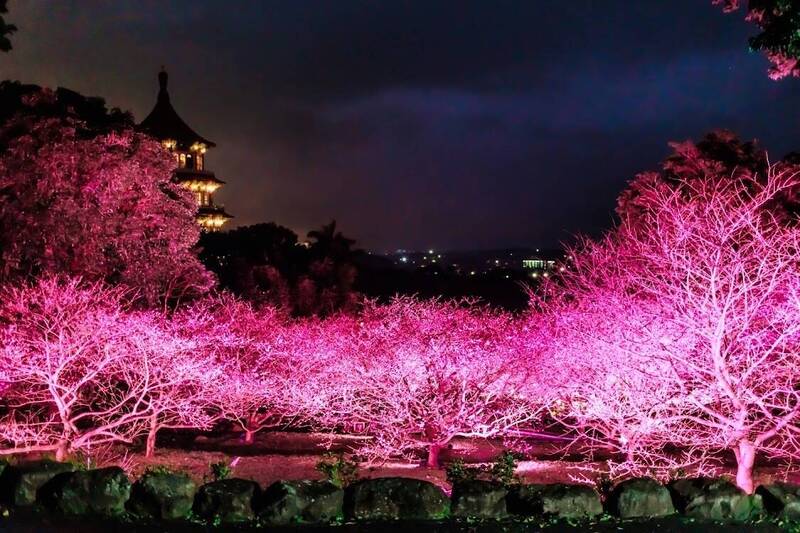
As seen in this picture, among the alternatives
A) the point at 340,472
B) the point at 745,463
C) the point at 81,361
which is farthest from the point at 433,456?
the point at 81,361

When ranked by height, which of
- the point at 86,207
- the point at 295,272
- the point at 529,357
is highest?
the point at 295,272

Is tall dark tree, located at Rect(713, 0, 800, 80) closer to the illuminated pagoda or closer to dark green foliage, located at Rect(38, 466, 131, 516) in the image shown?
dark green foliage, located at Rect(38, 466, 131, 516)

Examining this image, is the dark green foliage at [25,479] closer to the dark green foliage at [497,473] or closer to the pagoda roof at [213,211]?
the dark green foliage at [497,473]

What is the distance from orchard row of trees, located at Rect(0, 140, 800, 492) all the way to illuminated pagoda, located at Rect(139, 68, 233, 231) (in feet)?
118

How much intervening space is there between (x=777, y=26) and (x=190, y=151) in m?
47.8

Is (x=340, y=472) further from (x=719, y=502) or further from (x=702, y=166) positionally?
(x=702, y=166)

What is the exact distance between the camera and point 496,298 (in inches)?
1810

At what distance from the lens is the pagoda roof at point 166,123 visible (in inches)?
2088

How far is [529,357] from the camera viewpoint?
14.4 meters

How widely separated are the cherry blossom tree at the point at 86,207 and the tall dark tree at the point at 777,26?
10.2 metres

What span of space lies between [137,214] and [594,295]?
8.08 m

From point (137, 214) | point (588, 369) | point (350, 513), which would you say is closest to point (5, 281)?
point (137, 214)

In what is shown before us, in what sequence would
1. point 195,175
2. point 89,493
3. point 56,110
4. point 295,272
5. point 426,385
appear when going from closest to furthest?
1. point 89,493
2. point 426,385
3. point 56,110
4. point 295,272
5. point 195,175

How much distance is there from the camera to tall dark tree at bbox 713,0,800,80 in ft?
28.9
